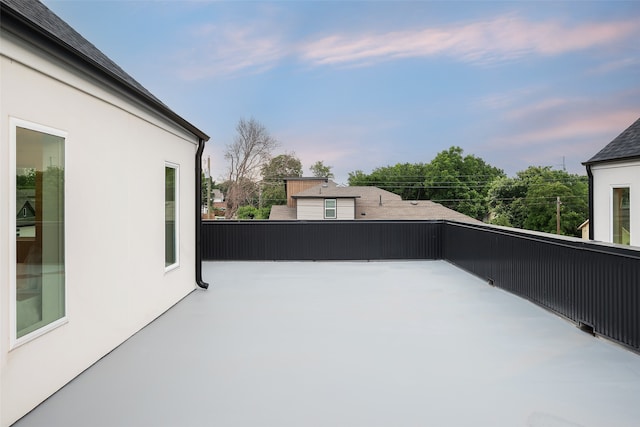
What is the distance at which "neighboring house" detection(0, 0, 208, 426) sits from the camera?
2537mm

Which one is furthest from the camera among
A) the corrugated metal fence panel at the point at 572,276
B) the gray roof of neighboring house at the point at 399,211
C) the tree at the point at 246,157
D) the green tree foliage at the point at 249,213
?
the green tree foliage at the point at 249,213

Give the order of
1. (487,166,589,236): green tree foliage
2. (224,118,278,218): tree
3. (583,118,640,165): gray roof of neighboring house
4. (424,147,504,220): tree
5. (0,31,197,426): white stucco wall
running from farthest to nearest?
(424,147,504,220): tree
(487,166,589,236): green tree foliage
(224,118,278,218): tree
(583,118,640,165): gray roof of neighboring house
(0,31,197,426): white stucco wall

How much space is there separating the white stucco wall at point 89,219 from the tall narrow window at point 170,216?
17 centimetres

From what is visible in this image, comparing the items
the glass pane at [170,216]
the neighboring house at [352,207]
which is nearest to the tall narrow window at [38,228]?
the glass pane at [170,216]

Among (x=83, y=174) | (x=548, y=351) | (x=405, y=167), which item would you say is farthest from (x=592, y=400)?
(x=405, y=167)

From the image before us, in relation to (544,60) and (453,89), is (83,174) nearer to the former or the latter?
(544,60)

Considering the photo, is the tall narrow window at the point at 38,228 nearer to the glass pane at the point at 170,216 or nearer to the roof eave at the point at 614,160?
the glass pane at the point at 170,216

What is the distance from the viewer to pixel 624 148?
8.02m

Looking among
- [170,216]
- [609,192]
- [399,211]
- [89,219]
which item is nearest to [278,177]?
[399,211]

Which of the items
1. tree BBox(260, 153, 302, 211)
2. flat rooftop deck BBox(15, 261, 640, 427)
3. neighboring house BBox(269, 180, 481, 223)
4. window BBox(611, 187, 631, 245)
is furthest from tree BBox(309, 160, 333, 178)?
flat rooftop deck BBox(15, 261, 640, 427)

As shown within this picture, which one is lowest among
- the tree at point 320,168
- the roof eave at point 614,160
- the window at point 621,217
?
the window at point 621,217

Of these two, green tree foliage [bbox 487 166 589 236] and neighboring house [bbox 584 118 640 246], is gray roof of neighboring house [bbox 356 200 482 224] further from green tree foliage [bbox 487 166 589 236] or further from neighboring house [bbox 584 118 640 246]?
green tree foliage [bbox 487 166 589 236]

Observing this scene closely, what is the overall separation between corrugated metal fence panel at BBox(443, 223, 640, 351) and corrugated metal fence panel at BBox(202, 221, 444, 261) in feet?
8.58

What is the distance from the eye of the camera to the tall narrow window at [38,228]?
265cm
